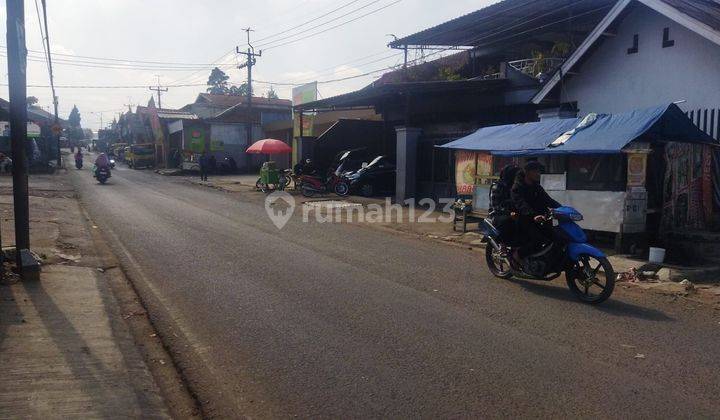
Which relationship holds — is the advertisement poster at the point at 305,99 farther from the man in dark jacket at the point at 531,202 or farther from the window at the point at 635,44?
the man in dark jacket at the point at 531,202

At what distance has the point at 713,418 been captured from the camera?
154 inches

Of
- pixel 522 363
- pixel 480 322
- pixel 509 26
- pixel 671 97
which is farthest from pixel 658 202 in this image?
pixel 509 26

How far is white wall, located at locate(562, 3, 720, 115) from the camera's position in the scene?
12445mm

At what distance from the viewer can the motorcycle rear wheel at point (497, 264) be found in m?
8.25

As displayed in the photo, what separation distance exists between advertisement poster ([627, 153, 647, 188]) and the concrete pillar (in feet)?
31.0

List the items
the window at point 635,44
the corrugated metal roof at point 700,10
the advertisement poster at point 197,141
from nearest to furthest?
the corrugated metal roof at point 700,10 < the window at point 635,44 < the advertisement poster at point 197,141

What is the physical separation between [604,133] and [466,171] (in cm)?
484

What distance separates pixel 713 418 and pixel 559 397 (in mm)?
991

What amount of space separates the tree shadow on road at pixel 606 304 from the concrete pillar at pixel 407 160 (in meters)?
11.3

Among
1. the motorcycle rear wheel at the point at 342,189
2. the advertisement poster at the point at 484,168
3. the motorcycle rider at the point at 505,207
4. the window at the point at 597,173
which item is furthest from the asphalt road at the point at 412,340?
the motorcycle rear wheel at the point at 342,189

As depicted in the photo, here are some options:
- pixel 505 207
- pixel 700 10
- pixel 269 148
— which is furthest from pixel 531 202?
pixel 269 148

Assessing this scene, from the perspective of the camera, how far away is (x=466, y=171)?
1520 cm

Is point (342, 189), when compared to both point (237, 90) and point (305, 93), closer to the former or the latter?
point (305, 93)

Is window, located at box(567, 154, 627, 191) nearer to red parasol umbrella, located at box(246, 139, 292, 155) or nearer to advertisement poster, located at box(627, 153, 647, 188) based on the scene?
advertisement poster, located at box(627, 153, 647, 188)
